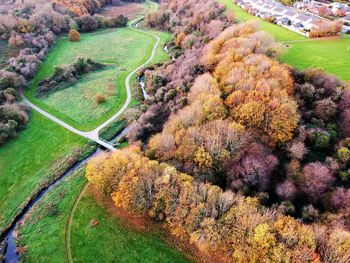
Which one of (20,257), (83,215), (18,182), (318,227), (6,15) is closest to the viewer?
(318,227)

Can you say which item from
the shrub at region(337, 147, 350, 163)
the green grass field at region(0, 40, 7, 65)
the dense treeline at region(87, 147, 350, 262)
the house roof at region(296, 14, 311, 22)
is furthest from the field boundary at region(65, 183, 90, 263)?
the house roof at region(296, 14, 311, 22)

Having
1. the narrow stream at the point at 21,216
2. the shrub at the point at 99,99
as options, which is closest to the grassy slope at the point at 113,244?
the narrow stream at the point at 21,216

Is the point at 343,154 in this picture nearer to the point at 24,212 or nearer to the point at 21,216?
the point at 24,212

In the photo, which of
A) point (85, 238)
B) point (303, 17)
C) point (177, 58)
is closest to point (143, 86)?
point (177, 58)

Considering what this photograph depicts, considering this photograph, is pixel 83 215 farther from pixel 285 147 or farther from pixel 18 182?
pixel 285 147

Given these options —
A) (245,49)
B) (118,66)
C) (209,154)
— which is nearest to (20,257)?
(209,154)

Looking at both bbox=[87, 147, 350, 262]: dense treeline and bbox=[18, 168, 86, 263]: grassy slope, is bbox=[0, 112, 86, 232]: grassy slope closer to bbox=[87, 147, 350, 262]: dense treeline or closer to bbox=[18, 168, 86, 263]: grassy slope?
bbox=[18, 168, 86, 263]: grassy slope

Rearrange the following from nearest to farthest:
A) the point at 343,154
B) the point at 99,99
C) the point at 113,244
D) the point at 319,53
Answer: the point at 113,244, the point at 343,154, the point at 99,99, the point at 319,53
